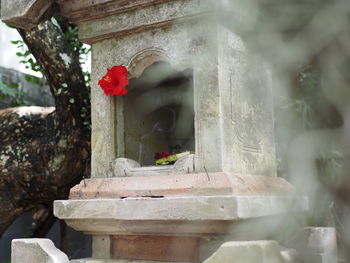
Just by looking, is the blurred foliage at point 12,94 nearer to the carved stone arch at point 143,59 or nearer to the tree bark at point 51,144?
the tree bark at point 51,144

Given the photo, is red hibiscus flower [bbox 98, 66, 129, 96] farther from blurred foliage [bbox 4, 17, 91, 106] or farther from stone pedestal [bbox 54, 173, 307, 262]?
blurred foliage [bbox 4, 17, 91, 106]

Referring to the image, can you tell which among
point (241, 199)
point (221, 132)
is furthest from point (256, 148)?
point (241, 199)

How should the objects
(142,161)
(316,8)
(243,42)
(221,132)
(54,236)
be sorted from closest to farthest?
(316,8), (221,132), (243,42), (142,161), (54,236)

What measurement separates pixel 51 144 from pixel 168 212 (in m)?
1.92

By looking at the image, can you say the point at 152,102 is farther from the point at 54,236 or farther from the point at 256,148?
the point at 54,236

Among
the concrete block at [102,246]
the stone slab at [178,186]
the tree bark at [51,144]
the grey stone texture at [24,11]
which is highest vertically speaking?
the grey stone texture at [24,11]

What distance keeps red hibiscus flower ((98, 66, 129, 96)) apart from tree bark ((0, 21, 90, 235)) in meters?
1.11

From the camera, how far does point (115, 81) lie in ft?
10.2

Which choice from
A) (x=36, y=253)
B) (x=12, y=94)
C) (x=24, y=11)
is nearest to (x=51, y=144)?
(x=12, y=94)

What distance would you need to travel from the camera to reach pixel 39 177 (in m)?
4.18

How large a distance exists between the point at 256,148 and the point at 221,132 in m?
0.54

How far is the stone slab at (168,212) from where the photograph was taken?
251 centimetres

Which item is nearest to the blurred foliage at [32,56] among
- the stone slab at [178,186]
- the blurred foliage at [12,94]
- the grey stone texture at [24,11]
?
the blurred foliage at [12,94]

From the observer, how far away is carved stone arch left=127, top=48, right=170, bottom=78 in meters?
3.06
